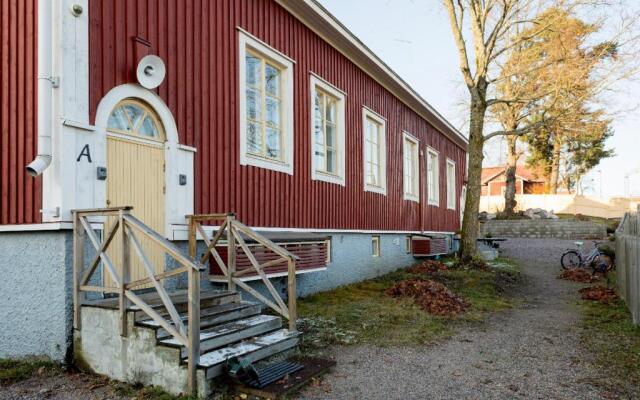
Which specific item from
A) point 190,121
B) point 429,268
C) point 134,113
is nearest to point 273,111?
point 190,121

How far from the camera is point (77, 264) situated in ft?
15.9

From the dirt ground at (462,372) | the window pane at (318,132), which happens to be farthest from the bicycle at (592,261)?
the window pane at (318,132)

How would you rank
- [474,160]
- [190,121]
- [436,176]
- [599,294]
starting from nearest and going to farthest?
[190,121] < [599,294] < [474,160] < [436,176]

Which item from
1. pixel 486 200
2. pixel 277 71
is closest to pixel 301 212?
pixel 277 71

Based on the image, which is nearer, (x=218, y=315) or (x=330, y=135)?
(x=218, y=315)

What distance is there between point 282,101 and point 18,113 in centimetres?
429

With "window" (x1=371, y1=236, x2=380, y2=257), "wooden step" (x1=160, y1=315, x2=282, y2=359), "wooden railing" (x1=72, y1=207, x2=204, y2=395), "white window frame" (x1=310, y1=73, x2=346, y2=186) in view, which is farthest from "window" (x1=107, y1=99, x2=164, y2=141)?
"window" (x1=371, y1=236, x2=380, y2=257)

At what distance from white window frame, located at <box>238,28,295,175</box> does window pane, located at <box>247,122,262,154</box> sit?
5.5 inches

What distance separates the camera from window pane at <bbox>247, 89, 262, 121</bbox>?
25.6ft

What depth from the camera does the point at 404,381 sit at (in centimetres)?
471

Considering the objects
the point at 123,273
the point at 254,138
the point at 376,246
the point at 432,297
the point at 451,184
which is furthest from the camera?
the point at 451,184

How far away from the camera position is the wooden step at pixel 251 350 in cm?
409

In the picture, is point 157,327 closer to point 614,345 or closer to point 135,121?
point 135,121

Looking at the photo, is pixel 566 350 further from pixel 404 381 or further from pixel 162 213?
pixel 162 213
